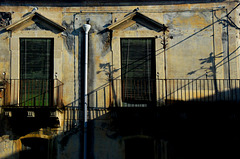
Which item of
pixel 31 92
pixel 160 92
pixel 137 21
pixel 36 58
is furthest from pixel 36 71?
pixel 160 92

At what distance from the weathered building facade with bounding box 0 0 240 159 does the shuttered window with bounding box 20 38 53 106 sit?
1.4 inches

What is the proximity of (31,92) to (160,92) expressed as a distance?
4.46 metres

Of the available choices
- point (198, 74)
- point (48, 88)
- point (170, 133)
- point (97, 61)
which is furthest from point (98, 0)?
point (170, 133)

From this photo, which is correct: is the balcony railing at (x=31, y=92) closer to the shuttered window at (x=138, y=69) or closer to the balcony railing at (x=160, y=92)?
the balcony railing at (x=160, y=92)

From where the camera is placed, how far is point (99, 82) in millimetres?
12414

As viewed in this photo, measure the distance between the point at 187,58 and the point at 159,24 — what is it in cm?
155

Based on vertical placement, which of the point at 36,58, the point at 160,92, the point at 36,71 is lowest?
the point at 160,92

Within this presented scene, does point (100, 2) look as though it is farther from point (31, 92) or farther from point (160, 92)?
point (31, 92)

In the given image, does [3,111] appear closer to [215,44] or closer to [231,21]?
[215,44]

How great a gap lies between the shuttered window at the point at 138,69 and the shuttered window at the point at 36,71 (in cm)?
259

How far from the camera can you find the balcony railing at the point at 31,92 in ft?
40.3

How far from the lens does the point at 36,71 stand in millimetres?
12555

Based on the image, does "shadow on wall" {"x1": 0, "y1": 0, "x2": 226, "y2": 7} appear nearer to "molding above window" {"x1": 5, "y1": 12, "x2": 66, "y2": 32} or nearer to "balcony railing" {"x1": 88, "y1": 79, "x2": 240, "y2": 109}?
"molding above window" {"x1": 5, "y1": 12, "x2": 66, "y2": 32}

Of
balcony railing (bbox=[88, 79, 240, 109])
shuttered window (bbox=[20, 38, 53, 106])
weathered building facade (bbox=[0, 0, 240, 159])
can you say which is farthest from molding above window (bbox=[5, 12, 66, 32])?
balcony railing (bbox=[88, 79, 240, 109])
